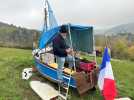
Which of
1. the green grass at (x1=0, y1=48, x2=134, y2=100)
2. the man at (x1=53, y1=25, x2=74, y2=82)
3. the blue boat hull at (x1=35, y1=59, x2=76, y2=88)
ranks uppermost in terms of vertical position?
the man at (x1=53, y1=25, x2=74, y2=82)

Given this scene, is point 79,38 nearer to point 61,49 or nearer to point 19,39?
point 61,49

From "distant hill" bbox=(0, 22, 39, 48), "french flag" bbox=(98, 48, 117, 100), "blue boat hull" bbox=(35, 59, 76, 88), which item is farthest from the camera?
"distant hill" bbox=(0, 22, 39, 48)

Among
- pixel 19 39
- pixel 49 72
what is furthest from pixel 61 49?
pixel 19 39

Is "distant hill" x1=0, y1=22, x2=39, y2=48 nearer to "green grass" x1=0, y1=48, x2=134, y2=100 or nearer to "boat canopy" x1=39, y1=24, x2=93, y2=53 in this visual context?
"green grass" x1=0, y1=48, x2=134, y2=100

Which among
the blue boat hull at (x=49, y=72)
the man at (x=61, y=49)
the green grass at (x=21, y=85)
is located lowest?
the green grass at (x=21, y=85)

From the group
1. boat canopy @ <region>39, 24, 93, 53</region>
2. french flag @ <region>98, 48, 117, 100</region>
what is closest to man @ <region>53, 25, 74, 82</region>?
boat canopy @ <region>39, 24, 93, 53</region>

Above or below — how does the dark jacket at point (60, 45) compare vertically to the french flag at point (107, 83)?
above

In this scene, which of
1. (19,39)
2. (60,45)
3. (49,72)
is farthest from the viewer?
(19,39)

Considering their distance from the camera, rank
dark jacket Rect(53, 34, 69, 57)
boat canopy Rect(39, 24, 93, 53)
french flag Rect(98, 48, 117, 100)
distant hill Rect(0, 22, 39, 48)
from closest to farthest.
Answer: french flag Rect(98, 48, 117, 100), dark jacket Rect(53, 34, 69, 57), boat canopy Rect(39, 24, 93, 53), distant hill Rect(0, 22, 39, 48)

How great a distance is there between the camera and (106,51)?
1028cm

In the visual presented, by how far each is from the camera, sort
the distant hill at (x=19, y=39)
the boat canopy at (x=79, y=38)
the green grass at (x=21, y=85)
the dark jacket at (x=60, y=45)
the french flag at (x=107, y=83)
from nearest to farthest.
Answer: the french flag at (x=107, y=83) < the dark jacket at (x=60, y=45) < the green grass at (x=21, y=85) < the boat canopy at (x=79, y=38) < the distant hill at (x=19, y=39)

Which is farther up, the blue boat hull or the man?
the man

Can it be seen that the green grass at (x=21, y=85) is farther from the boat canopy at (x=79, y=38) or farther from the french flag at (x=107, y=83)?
the boat canopy at (x=79, y=38)

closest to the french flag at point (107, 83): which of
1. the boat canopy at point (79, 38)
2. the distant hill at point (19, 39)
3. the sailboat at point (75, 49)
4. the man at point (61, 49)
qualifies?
the sailboat at point (75, 49)
